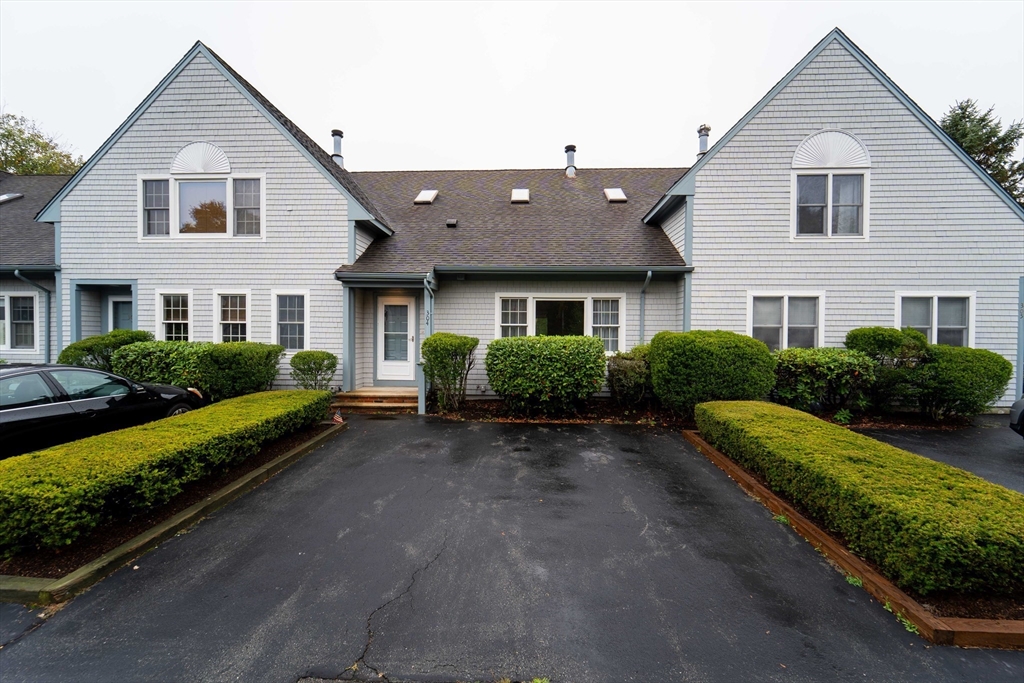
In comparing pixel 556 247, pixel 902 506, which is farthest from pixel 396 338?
pixel 902 506

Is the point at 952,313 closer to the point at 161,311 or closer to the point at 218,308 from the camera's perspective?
the point at 218,308

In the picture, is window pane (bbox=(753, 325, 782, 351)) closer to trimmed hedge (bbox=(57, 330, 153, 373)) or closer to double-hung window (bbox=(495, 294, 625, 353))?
double-hung window (bbox=(495, 294, 625, 353))

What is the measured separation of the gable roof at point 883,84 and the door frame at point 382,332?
22.4ft

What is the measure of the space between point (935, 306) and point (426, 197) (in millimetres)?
13470

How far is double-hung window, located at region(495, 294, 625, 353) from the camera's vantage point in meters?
9.88

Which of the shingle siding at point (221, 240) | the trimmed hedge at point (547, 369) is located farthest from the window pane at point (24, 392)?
the trimmed hedge at point (547, 369)

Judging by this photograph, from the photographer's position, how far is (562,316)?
32.7 ft

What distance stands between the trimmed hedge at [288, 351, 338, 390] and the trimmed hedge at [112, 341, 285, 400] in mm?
718

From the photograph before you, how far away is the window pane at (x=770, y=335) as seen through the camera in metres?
9.16

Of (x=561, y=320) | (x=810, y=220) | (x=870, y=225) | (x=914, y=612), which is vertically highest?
(x=810, y=220)

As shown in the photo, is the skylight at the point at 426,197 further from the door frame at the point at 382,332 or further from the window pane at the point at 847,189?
the window pane at the point at 847,189

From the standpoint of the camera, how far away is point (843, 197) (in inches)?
359

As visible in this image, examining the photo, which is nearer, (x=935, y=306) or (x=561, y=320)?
(x=935, y=306)

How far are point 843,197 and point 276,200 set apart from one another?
13232 mm
